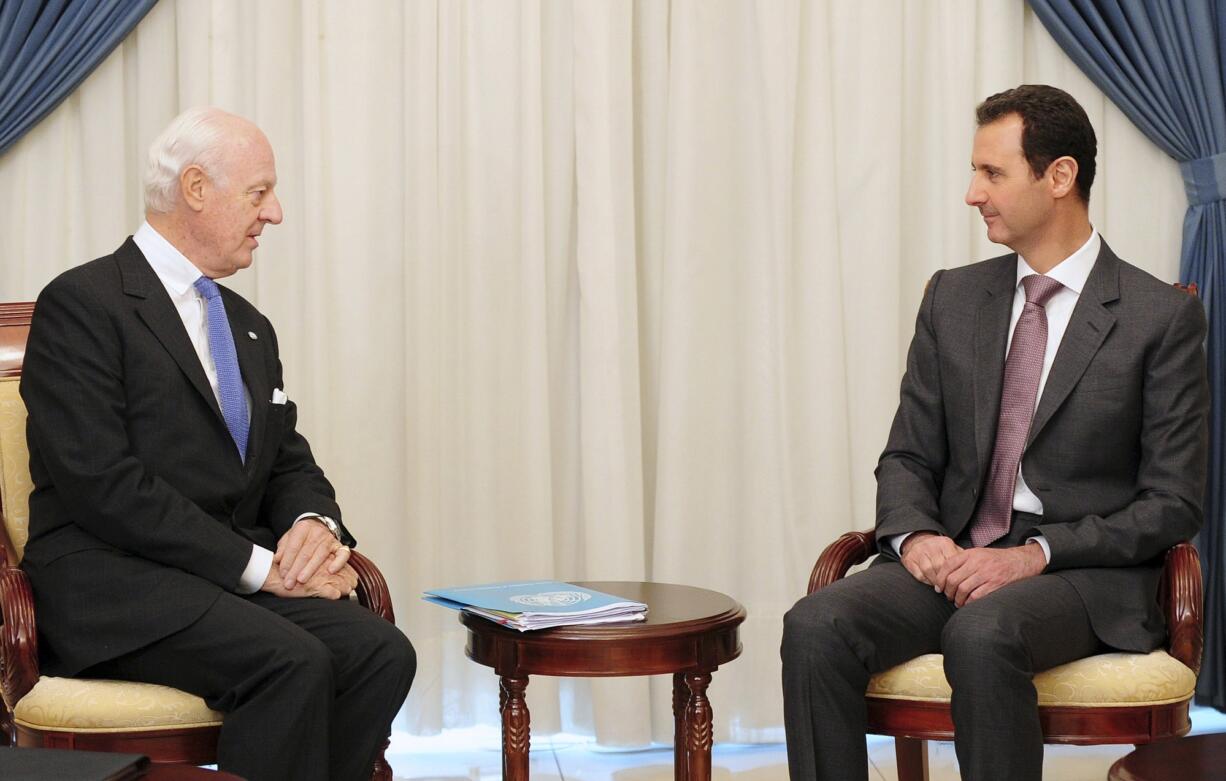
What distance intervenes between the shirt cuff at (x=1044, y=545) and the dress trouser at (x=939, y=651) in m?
0.04

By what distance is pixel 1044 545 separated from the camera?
108 inches

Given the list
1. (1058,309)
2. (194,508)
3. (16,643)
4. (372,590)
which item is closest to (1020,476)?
(1058,309)

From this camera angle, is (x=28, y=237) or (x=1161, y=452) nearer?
(x=1161, y=452)

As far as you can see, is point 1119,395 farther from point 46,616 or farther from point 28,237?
point 28,237

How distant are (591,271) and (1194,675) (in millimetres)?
2044

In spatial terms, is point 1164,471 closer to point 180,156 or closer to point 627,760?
point 627,760

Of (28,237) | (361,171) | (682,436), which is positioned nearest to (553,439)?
(682,436)

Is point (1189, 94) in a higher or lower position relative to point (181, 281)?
higher

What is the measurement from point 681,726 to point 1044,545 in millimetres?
845

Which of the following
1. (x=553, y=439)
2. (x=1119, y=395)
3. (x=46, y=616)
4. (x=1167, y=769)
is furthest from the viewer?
(x=553, y=439)

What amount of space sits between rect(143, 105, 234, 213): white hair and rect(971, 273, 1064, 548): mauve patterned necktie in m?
1.76

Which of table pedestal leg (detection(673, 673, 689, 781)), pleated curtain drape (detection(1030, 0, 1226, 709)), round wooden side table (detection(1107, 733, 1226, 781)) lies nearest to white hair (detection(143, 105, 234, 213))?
table pedestal leg (detection(673, 673, 689, 781))

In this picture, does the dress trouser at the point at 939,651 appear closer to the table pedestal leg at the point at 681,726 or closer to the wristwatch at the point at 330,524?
the table pedestal leg at the point at 681,726

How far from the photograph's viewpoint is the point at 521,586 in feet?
10.0
